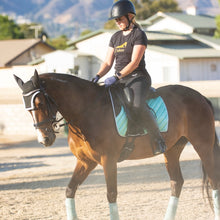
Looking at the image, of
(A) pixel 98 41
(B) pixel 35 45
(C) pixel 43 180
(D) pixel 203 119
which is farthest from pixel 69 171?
(B) pixel 35 45

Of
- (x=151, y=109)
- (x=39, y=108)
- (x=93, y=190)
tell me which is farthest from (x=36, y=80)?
(x=93, y=190)

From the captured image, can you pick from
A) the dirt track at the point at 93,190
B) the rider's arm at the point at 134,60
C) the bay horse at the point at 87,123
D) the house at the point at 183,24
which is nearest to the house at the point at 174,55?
the house at the point at 183,24

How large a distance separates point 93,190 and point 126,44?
3688 millimetres

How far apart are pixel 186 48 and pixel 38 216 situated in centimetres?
3135

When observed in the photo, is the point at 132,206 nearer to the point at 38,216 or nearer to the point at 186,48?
the point at 38,216

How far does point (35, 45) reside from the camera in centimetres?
5253

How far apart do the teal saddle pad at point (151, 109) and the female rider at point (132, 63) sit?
0.15m

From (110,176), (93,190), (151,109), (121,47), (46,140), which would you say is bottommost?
(93,190)

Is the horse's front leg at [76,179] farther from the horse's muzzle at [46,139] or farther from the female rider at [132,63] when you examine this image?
the female rider at [132,63]

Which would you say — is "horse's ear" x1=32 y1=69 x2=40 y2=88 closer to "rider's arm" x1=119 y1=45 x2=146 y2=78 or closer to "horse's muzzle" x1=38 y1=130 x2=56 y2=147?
"horse's muzzle" x1=38 y1=130 x2=56 y2=147

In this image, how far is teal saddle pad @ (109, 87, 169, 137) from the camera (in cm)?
570

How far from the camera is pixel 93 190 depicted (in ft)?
28.4

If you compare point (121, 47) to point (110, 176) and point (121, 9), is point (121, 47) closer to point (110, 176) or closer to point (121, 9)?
point (121, 9)

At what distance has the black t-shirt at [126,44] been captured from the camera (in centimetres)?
577
